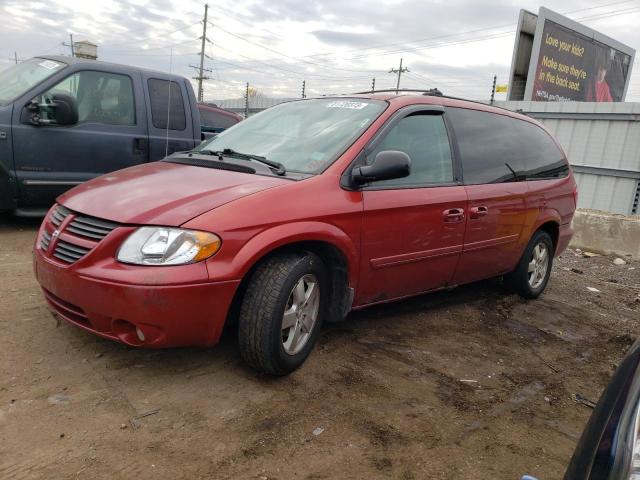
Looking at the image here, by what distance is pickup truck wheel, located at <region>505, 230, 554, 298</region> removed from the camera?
198 inches

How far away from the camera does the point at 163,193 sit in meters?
2.91

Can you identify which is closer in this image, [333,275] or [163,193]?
[163,193]

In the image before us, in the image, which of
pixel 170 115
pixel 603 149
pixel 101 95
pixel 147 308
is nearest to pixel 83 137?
pixel 101 95

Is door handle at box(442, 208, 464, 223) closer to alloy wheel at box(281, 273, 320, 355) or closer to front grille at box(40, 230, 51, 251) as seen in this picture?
alloy wheel at box(281, 273, 320, 355)

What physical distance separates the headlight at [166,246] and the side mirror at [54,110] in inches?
138

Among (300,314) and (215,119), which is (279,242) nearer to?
(300,314)

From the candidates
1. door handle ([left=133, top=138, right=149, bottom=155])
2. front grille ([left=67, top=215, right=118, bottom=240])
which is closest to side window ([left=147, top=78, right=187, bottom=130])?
door handle ([left=133, top=138, right=149, bottom=155])

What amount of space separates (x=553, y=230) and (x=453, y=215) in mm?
2000

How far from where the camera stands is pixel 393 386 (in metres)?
3.12

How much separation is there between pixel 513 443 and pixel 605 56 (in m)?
23.2

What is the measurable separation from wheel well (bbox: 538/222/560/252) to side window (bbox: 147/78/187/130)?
14.0 feet

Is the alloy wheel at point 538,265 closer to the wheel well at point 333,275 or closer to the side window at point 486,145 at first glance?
the side window at point 486,145

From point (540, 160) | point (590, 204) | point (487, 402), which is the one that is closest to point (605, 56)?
point (590, 204)

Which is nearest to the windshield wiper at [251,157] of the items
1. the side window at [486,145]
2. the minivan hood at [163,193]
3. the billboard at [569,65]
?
the minivan hood at [163,193]
